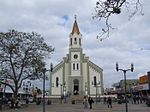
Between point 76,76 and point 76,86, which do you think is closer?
point 76,86

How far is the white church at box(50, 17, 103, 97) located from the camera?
8678 cm

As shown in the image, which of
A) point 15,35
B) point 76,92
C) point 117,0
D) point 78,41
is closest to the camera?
point 117,0

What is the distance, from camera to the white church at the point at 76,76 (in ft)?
285

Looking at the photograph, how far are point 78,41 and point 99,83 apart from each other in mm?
15033

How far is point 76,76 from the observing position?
3452 inches

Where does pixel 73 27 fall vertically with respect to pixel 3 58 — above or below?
above

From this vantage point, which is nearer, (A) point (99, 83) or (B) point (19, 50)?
(B) point (19, 50)

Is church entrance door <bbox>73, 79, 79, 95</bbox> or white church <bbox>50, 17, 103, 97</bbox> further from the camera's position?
white church <bbox>50, 17, 103, 97</bbox>

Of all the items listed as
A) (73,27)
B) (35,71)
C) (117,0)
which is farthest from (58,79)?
(117,0)

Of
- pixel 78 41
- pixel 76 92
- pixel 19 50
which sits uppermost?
pixel 78 41

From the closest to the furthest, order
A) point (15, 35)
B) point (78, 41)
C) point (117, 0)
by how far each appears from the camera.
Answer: point (117, 0) → point (15, 35) → point (78, 41)

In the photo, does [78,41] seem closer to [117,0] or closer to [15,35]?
[15,35]

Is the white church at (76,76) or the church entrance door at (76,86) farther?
the white church at (76,76)

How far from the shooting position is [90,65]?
90375mm
